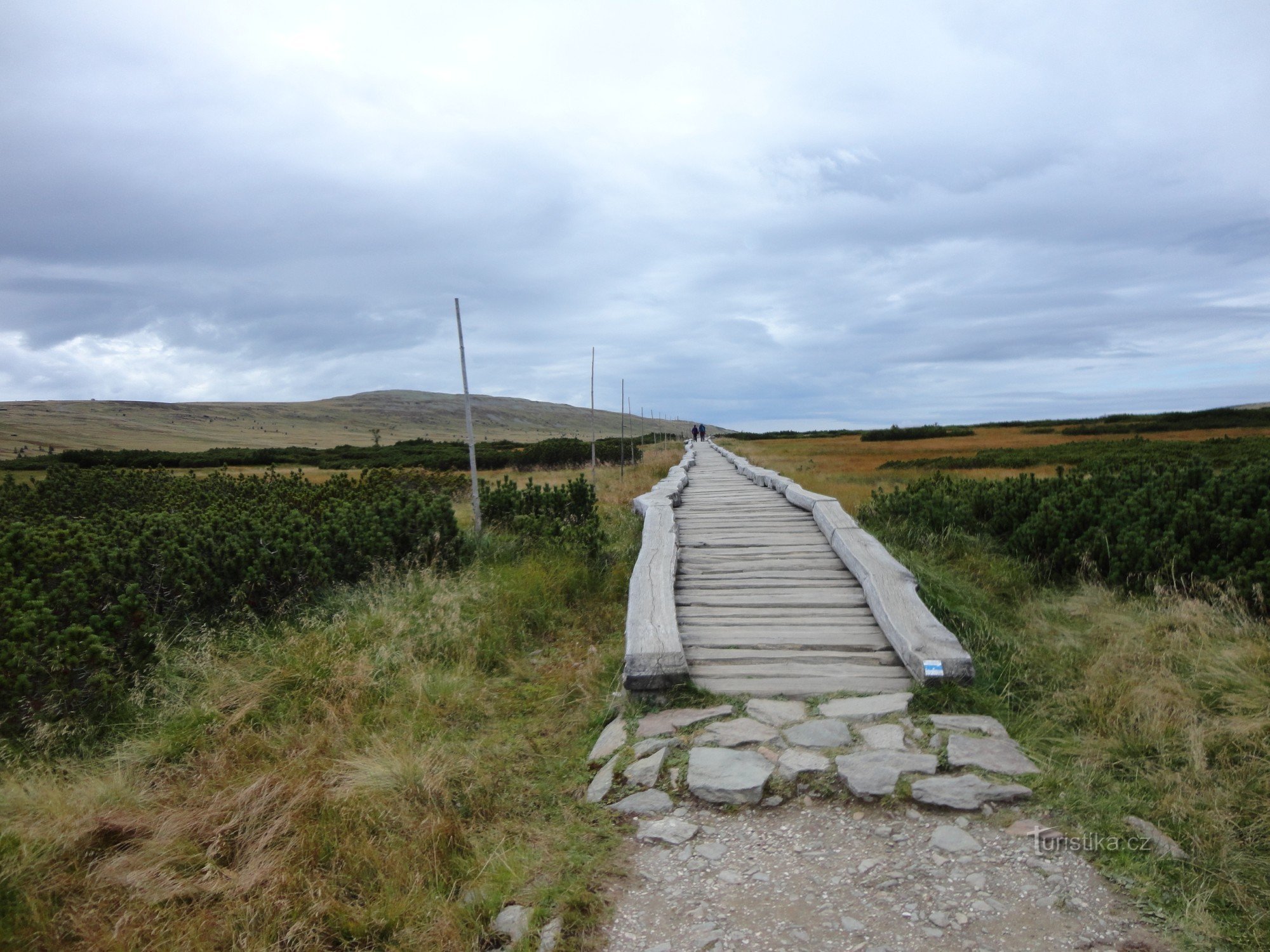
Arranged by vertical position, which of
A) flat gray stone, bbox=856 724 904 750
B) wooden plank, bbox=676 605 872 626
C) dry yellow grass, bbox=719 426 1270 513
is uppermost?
dry yellow grass, bbox=719 426 1270 513

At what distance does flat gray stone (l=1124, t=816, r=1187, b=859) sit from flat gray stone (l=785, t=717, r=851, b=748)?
1.33m

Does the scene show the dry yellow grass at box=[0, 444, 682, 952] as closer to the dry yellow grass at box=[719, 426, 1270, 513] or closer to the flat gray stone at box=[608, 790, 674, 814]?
the flat gray stone at box=[608, 790, 674, 814]

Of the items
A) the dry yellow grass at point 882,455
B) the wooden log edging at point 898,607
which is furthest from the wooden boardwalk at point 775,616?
the dry yellow grass at point 882,455

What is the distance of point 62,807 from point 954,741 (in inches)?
174

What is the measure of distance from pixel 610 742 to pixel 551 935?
1659 mm

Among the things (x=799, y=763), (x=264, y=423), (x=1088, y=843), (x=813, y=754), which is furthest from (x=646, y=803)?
(x=264, y=423)

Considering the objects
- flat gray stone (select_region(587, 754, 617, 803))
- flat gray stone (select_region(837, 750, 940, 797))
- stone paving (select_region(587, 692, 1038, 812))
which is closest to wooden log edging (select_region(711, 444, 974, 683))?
stone paving (select_region(587, 692, 1038, 812))

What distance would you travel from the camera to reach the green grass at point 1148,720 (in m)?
2.79

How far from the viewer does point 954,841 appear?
3.18m

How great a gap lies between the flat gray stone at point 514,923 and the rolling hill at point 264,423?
45.6 m

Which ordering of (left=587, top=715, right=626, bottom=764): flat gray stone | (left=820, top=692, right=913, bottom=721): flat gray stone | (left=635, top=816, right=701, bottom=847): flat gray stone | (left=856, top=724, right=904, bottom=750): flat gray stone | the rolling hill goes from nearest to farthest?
(left=635, top=816, right=701, bottom=847): flat gray stone, (left=856, top=724, right=904, bottom=750): flat gray stone, (left=587, top=715, right=626, bottom=764): flat gray stone, (left=820, top=692, right=913, bottom=721): flat gray stone, the rolling hill

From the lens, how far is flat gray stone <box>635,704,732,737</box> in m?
4.41

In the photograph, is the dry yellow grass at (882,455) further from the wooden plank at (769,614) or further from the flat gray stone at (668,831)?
the flat gray stone at (668,831)

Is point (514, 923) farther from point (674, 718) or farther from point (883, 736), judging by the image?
point (883, 736)
